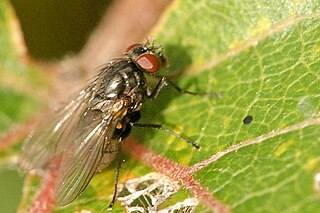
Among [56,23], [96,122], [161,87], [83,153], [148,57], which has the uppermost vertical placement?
[56,23]

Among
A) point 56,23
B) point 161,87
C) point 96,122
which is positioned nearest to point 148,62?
point 161,87

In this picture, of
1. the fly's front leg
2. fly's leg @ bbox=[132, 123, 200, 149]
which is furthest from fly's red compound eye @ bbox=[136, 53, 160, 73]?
fly's leg @ bbox=[132, 123, 200, 149]

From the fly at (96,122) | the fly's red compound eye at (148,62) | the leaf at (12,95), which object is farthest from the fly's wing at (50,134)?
the fly's red compound eye at (148,62)

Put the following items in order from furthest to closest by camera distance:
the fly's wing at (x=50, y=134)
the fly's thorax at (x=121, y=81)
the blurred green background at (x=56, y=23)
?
1. the blurred green background at (x=56, y=23)
2. the fly's wing at (x=50, y=134)
3. the fly's thorax at (x=121, y=81)

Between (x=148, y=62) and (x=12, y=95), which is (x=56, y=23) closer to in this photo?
(x=12, y=95)

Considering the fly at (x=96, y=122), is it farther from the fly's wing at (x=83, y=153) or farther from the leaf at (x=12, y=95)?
the leaf at (x=12, y=95)

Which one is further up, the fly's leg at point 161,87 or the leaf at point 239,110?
the fly's leg at point 161,87
